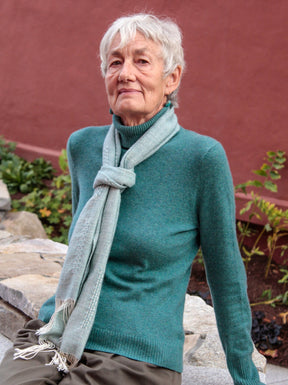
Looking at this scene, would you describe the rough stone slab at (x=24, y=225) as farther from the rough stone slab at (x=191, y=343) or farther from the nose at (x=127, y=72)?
the nose at (x=127, y=72)

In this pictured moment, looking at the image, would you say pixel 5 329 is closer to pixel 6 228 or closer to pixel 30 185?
pixel 6 228

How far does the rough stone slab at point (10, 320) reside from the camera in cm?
265

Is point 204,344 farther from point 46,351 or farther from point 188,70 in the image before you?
point 188,70

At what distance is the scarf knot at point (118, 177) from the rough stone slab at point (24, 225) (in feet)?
9.44

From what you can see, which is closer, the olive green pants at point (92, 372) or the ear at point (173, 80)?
the olive green pants at point (92, 372)

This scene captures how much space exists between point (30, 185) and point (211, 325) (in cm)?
351

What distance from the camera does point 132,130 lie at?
1.87 meters

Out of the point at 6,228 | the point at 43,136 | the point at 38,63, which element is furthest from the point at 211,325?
the point at 38,63

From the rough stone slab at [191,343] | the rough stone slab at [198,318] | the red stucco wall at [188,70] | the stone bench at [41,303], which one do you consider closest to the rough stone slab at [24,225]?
the stone bench at [41,303]

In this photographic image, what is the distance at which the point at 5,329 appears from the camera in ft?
8.96

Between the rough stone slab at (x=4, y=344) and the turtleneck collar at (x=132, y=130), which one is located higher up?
the turtleneck collar at (x=132, y=130)

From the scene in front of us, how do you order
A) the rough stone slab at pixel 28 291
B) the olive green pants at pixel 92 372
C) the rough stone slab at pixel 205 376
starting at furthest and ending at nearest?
the rough stone slab at pixel 28 291
the rough stone slab at pixel 205 376
the olive green pants at pixel 92 372

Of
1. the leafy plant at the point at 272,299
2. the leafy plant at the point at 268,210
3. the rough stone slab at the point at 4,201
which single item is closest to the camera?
the leafy plant at the point at 272,299

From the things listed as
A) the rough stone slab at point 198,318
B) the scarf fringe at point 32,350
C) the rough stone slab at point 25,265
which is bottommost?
the rough stone slab at point 25,265
